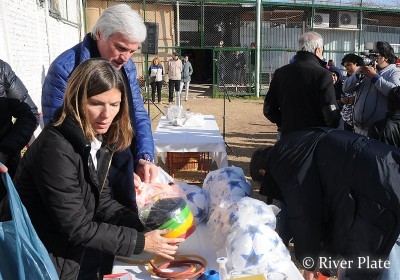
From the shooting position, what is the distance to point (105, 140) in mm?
1596

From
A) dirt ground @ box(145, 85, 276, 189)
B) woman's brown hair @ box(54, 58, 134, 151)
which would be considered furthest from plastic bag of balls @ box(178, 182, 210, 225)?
dirt ground @ box(145, 85, 276, 189)

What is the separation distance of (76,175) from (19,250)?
0.30m

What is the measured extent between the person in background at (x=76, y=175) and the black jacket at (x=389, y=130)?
1457 mm

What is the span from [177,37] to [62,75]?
44.7ft

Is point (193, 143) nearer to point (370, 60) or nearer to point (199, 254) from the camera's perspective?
point (370, 60)

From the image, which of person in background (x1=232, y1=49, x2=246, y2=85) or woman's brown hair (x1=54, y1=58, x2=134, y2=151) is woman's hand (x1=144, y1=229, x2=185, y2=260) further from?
person in background (x1=232, y1=49, x2=246, y2=85)

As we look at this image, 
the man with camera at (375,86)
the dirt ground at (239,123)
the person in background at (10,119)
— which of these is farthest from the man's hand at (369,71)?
the person in background at (10,119)

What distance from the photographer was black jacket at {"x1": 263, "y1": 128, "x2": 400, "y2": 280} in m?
1.50

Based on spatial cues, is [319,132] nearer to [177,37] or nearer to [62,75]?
[62,75]

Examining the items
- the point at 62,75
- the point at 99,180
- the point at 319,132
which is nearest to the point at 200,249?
the point at 99,180

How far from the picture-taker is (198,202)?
6.88ft

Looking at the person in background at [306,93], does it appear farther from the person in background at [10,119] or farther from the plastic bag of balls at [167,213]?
the person in background at [10,119]

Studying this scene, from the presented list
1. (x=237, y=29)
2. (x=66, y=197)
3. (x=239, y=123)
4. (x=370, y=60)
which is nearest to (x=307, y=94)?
(x=370, y=60)

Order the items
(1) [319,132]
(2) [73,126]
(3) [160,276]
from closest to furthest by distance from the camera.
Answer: (2) [73,126] → (3) [160,276] → (1) [319,132]
